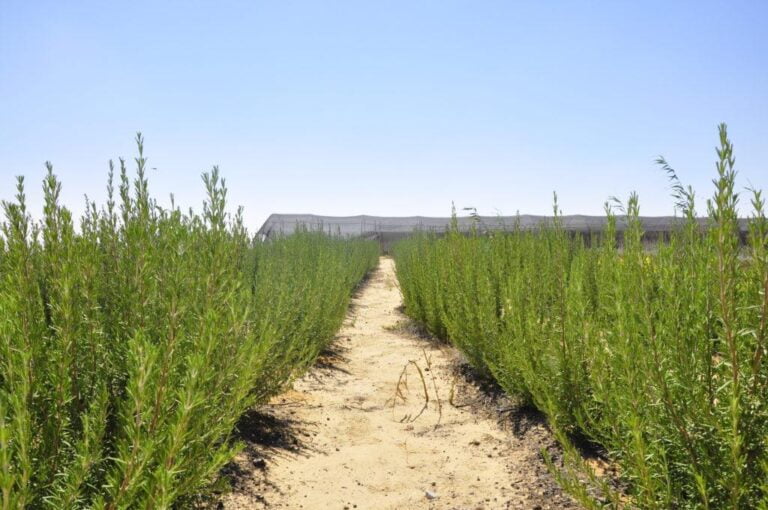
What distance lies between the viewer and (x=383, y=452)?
370 centimetres

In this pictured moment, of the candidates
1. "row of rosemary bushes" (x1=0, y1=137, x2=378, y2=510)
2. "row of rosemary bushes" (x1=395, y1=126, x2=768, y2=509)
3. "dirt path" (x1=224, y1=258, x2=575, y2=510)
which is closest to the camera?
"row of rosemary bushes" (x1=0, y1=137, x2=378, y2=510)

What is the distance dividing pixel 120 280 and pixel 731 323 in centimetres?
236

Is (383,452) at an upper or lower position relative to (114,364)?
lower

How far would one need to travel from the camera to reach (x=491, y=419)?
14.1ft

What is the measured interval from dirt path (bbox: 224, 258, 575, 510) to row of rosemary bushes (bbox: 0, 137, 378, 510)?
28.0 inches

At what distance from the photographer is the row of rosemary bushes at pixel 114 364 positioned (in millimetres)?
1620

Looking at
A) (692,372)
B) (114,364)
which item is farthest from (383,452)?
(692,372)

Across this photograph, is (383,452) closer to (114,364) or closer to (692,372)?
(114,364)

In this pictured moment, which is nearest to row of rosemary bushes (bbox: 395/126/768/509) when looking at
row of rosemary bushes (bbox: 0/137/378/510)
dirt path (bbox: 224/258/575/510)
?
dirt path (bbox: 224/258/575/510)

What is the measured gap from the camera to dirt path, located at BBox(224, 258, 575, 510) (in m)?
3.06

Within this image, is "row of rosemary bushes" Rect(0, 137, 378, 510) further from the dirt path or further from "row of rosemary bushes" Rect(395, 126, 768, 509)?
"row of rosemary bushes" Rect(395, 126, 768, 509)

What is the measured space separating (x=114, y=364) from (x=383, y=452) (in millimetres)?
1932

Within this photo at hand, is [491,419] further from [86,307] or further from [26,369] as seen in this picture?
[26,369]

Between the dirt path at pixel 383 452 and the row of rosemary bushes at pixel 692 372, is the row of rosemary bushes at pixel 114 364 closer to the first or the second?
the dirt path at pixel 383 452
